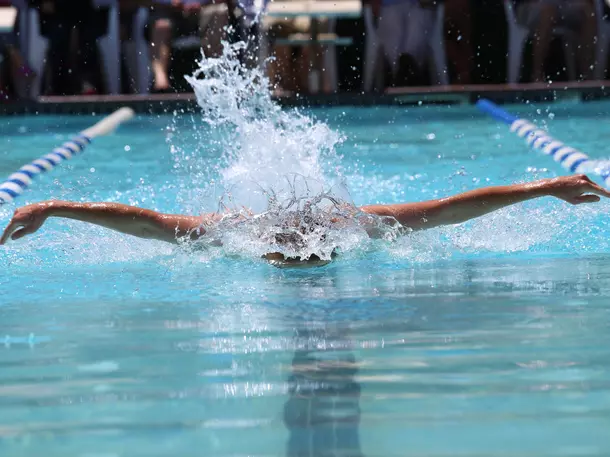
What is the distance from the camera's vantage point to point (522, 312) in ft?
9.90

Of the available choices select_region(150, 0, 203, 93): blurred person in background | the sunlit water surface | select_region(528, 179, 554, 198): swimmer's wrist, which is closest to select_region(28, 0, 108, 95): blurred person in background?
select_region(150, 0, 203, 93): blurred person in background

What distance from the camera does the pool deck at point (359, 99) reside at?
9.54m

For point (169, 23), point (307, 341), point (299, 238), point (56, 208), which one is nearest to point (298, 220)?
point (299, 238)

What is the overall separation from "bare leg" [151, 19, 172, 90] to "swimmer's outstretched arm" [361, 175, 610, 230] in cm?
668

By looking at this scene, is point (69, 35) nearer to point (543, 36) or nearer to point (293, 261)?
point (543, 36)

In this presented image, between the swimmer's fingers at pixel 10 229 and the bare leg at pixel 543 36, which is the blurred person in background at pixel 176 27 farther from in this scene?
the swimmer's fingers at pixel 10 229

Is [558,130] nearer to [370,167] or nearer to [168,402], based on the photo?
[370,167]

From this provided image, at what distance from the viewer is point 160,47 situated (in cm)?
985

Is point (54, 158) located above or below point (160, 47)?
below

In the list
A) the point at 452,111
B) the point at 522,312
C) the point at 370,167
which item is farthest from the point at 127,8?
the point at 522,312

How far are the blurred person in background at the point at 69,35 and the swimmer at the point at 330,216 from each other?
659 cm

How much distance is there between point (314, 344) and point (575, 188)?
1141mm

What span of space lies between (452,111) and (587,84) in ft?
4.43

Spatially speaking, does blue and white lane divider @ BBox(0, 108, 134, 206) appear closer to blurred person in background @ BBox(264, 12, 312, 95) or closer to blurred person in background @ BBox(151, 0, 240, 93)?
blurred person in background @ BBox(151, 0, 240, 93)
